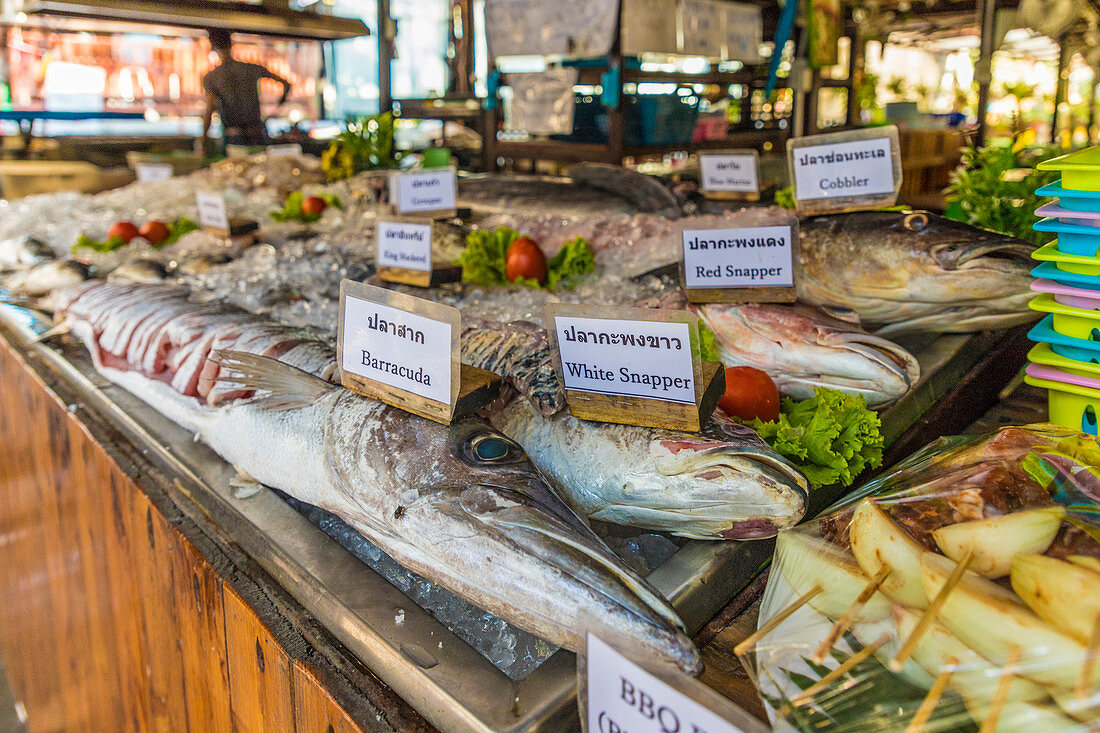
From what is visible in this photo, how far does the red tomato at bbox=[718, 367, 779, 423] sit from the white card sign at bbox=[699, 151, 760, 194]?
6.30ft

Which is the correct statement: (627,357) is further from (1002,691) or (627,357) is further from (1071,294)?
(1071,294)

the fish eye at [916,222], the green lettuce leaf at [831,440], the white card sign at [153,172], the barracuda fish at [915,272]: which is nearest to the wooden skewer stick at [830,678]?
the green lettuce leaf at [831,440]

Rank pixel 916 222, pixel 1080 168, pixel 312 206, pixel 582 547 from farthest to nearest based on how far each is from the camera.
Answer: pixel 312 206 → pixel 916 222 → pixel 1080 168 → pixel 582 547

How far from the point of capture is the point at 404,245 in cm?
254

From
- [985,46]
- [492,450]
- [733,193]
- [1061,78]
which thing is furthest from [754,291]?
[1061,78]

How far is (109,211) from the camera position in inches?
165

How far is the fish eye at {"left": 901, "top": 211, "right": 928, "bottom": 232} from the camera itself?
206 cm

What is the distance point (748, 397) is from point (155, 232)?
317 centimetres

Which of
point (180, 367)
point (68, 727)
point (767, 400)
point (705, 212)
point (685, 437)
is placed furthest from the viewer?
point (705, 212)

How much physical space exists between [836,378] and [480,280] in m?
1.42

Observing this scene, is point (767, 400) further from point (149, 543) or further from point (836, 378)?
point (149, 543)

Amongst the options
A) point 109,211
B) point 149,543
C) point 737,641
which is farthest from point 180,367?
point 109,211

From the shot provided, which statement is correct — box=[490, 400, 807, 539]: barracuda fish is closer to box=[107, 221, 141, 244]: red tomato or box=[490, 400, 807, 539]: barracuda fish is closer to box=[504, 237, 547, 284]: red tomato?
box=[504, 237, 547, 284]: red tomato

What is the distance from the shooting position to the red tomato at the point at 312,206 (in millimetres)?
4032
